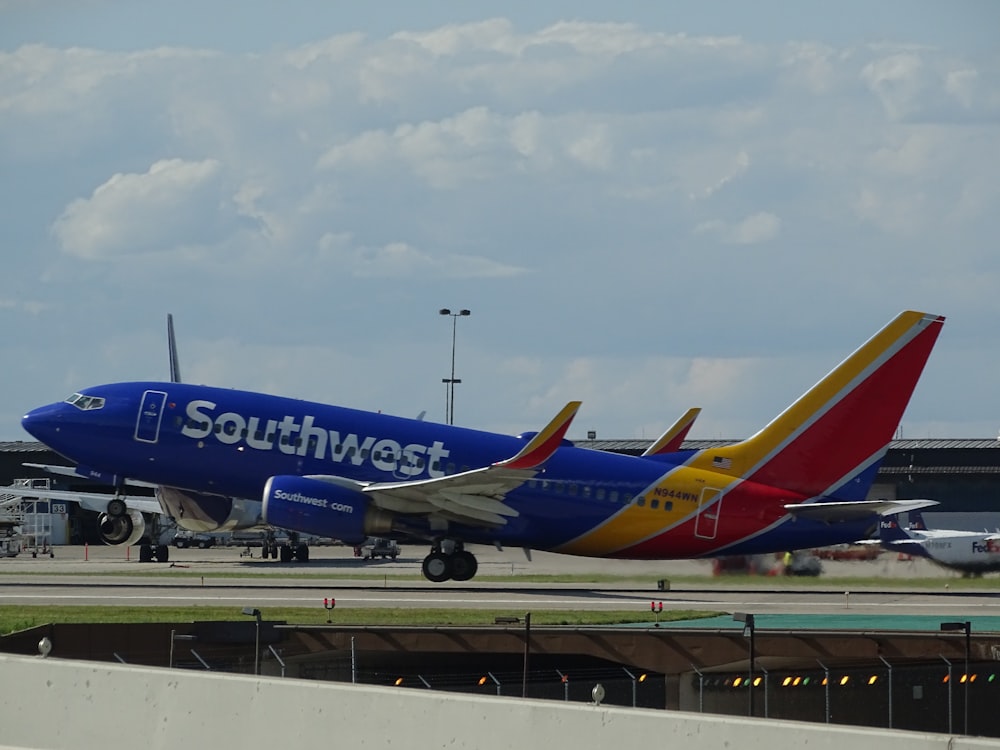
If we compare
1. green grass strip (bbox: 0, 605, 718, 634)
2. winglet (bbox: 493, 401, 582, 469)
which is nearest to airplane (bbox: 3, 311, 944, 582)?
winglet (bbox: 493, 401, 582, 469)

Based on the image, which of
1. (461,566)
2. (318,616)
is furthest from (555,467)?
(318,616)

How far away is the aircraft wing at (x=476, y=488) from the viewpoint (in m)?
38.9

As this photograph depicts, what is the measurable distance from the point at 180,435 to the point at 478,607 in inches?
432

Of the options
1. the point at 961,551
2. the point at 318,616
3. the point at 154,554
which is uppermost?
the point at 961,551

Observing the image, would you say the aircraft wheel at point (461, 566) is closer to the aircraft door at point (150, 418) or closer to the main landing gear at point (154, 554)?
the aircraft door at point (150, 418)

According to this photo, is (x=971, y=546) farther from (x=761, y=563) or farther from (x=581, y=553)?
(x=581, y=553)

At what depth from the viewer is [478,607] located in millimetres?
35969

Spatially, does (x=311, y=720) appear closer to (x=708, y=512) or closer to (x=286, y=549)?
(x=708, y=512)

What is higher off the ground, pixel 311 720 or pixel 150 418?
pixel 150 418

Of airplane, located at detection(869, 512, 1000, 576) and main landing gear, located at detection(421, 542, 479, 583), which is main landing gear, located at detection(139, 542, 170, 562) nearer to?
main landing gear, located at detection(421, 542, 479, 583)

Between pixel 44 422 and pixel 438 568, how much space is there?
480 inches

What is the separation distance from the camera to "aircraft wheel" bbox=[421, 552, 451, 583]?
42.9 m

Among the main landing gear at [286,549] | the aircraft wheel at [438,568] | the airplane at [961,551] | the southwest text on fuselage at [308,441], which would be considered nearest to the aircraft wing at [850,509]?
the airplane at [961,551]

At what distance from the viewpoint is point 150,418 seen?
4228 cm
